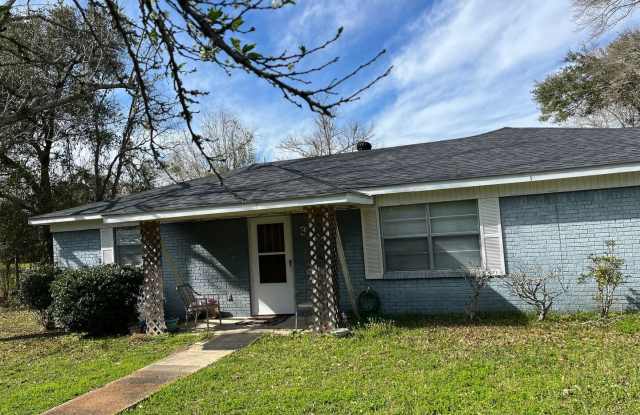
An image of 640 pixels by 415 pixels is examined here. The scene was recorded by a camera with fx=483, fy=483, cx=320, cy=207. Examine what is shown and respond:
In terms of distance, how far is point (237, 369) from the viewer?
21.5 feet

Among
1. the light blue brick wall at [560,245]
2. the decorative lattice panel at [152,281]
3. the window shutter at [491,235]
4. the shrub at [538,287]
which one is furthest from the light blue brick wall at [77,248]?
the shrub at [538,287]

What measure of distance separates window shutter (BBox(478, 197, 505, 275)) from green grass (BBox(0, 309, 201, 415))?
18.5 feet

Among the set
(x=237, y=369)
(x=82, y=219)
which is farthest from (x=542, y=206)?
(x=82, y=219)

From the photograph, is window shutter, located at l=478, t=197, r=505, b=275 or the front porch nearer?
window shutter, located at l=478, t=197, r=505, b=275

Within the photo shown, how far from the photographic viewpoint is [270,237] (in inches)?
430

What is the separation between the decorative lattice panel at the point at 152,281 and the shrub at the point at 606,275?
306 inches

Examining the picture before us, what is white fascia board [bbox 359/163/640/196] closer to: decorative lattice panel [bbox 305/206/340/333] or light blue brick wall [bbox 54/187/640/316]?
light blue brick wall [bbox 54/187/640/316]

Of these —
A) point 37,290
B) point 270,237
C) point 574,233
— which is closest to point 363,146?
point 270,237

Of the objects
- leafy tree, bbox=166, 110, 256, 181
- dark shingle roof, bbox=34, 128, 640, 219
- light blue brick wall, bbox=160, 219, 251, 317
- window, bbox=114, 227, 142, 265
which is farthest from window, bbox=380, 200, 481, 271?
leafy tree, bbox=166, 110, 256, 181

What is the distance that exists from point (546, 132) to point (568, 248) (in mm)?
3649

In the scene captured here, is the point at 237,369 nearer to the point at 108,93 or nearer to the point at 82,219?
the point at 82,219

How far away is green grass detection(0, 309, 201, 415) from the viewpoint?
602 cm

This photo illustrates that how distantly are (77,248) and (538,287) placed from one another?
11.0 meters

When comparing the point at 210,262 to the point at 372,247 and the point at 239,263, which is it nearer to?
the point at 239,263
